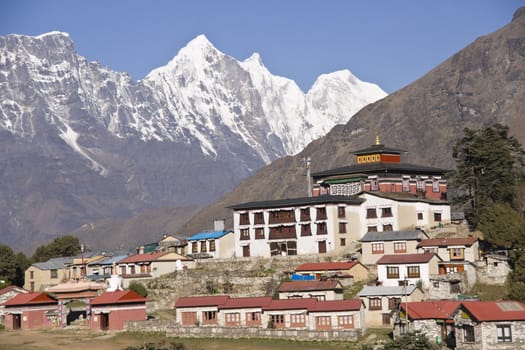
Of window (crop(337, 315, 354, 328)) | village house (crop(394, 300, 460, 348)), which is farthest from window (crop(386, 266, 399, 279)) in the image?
village house (crop(394, 300, 460, 348))

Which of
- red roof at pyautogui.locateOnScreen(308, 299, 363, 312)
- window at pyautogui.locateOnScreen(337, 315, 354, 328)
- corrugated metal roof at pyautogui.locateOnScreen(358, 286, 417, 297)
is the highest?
corrugated metal roof at pyautogui.locateOnScreen(358, 286, 417, 297)

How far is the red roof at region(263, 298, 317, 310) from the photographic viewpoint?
94.4 metres

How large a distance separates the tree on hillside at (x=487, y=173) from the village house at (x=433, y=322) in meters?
28.8

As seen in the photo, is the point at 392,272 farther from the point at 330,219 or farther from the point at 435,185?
the point at 435,185

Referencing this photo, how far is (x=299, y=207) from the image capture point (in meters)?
122

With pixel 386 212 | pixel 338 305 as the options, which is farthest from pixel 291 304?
pixel 386 212

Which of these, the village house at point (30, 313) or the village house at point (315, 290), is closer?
the village house at point (315, 290)

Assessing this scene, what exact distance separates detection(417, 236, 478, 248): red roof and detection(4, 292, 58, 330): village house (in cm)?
3624

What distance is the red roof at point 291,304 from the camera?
9438 centimetres

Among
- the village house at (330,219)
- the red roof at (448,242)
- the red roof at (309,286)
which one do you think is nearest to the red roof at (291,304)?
the red roof at (309,286)

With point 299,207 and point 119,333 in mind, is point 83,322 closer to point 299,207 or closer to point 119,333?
point 119,333

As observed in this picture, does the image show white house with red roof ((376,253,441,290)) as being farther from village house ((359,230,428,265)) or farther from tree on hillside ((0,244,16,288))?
tree on hillside ((0,244,16,288))

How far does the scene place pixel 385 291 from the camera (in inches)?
3787

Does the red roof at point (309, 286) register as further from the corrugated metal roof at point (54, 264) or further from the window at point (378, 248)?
the corrugated metal roof at point (54, 264)
